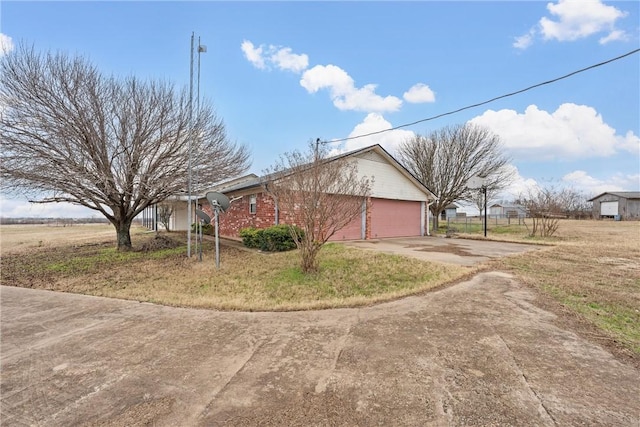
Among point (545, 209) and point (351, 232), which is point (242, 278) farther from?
point (545, 209)

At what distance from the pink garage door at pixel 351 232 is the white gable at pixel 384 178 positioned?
5.72 ft

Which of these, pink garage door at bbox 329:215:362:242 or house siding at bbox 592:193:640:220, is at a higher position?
house siding at bbox 592:193:640:220

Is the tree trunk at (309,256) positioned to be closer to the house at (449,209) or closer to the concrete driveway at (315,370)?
the concrete driveway at (315,370)

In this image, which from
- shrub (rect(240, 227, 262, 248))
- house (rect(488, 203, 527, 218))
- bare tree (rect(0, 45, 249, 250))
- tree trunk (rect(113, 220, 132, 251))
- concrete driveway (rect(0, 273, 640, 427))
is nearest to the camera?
concrete driveway (rect(0, 273, 640, 427))

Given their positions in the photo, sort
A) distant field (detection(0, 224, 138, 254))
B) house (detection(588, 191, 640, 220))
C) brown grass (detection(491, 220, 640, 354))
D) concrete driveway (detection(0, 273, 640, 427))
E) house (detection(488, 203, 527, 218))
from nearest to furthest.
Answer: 1. concrete driveway (detection(0, 273, 640, 427))
2. brown grass (detection(491, 220, 640, 354))
3. distant field (detection(0, 224, 138, 254))
4. house (detection(488, 203, 527, 218))
5. house (detection(588, 191, 640, 220))

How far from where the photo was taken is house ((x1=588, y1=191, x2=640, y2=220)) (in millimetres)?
39750

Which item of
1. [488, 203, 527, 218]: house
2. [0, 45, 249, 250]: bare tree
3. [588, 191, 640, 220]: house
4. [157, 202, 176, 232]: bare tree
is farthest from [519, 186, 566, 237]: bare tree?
[588, 191, 640, 220]: house

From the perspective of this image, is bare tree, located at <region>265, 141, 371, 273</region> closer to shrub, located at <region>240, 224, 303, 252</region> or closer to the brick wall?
shrub, located at <region>240, 224, 303, 252</region>

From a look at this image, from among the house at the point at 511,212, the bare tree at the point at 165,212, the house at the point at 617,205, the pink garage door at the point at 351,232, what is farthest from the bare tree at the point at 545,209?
the house at the point at 617,205

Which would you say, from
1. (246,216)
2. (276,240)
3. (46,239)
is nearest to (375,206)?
(246,216)

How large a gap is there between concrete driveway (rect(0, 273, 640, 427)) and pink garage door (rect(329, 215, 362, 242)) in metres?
8.46

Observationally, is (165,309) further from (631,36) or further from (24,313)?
(631,36)

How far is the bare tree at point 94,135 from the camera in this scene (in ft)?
29.7

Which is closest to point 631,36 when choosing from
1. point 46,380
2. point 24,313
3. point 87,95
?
point 46,380
